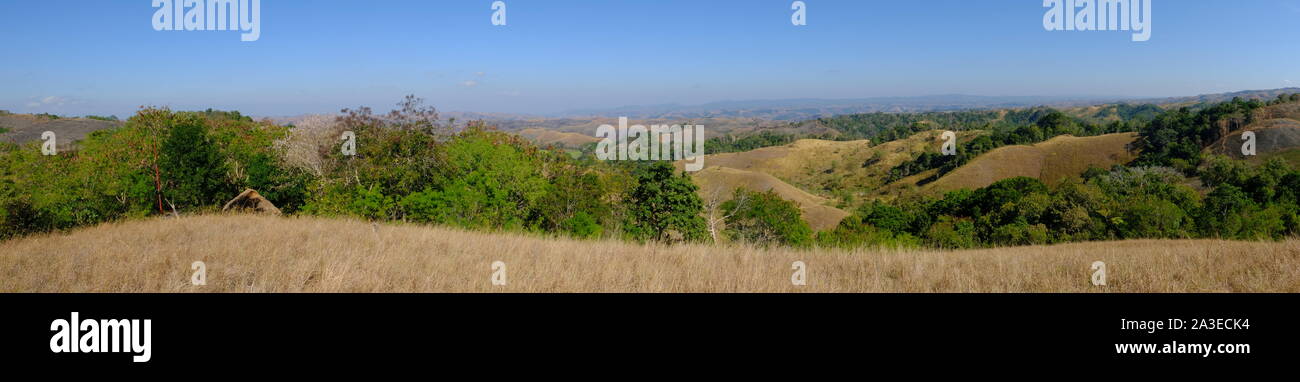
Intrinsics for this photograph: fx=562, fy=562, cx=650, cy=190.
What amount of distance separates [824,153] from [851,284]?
13539 centimetres

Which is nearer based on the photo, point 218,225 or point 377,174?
point 218,225

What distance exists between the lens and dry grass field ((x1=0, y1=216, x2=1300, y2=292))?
5848mm

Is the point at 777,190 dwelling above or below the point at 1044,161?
below

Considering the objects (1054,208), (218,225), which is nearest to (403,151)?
(218,225)

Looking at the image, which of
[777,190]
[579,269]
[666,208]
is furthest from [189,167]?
[777,190]

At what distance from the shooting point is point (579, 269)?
679 cm

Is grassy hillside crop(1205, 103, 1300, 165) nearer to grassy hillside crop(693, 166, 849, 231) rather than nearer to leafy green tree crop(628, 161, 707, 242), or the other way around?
grassy hillside crop(693, 166, 849, 231)

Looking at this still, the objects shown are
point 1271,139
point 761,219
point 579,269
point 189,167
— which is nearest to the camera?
point 579,269

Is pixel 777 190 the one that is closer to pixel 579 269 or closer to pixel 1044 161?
pixel 1044 161

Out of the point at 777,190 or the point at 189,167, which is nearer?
the point at 189,167

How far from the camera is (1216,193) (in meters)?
45.0

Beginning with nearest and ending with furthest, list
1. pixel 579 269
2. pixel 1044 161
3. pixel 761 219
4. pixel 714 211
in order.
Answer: pixel 579 269, pixel 761 219, pixel 714 211, pixel 1044 161
